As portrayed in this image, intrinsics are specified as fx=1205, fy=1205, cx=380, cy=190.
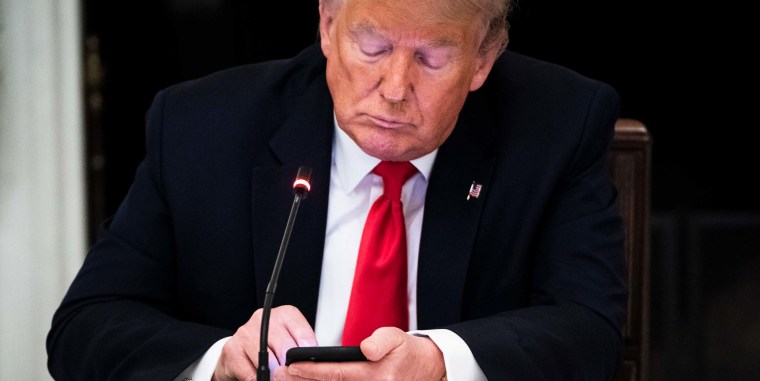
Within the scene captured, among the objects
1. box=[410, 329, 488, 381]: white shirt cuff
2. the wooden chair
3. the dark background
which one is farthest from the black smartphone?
the dark background

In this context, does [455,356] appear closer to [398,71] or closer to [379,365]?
[379,365]

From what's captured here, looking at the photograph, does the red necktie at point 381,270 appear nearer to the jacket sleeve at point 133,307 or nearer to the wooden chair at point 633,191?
the jacket sleeve at point 133,307

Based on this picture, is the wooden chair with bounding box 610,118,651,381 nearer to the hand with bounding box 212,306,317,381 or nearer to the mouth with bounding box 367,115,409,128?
the mouth with bounding box 367,115,409,128

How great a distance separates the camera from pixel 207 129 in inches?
89.5

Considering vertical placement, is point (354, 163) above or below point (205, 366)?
above

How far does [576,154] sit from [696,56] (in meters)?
1.19

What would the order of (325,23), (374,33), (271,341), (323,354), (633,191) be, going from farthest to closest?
(633,191), (325,23), (374,33), (271,341), (323,354)

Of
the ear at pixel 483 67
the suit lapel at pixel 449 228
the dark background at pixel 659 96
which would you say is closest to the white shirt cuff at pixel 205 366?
the suit lapel at pixel 449 228

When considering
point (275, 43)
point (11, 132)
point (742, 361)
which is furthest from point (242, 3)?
point (742, 361)

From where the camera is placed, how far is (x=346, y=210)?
2.23 metres

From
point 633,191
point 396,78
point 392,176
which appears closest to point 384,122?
point 396,78

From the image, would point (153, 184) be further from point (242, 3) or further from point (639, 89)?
point (639, 89)

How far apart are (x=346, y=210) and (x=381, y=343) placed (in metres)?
0.49

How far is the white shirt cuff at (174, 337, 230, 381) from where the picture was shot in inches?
78.0
